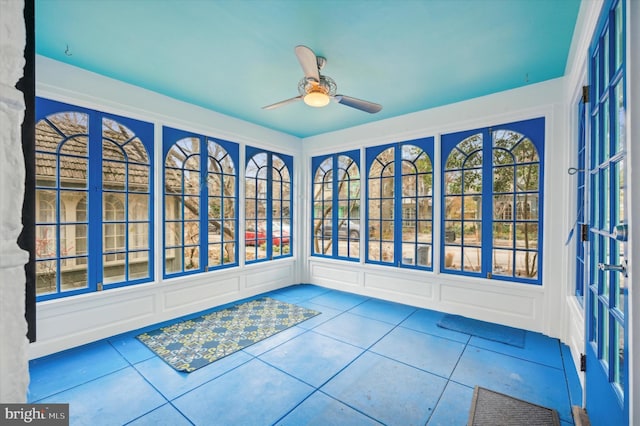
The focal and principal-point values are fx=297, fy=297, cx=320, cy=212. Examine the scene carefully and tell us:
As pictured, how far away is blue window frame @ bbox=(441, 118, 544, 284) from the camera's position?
12.1 ft

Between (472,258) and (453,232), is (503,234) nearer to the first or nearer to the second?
(472,258)

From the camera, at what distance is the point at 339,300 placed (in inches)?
191

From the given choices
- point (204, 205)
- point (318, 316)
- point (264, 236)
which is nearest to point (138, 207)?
point (204, 205)

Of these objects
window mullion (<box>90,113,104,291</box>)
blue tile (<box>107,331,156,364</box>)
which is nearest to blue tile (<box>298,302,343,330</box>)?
blue tile (<box>107,331,156,364</box>)

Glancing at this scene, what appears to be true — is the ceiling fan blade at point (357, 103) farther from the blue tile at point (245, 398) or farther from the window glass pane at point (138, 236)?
the window glass pane at point (138, 236)

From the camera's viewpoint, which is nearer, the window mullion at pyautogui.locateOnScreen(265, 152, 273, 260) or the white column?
the white column

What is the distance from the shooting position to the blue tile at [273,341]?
3145 mm

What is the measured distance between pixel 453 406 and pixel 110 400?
267cm

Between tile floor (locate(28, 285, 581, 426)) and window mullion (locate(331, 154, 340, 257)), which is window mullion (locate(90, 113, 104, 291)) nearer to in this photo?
tile floor (locate(28, 285, 581, 426))

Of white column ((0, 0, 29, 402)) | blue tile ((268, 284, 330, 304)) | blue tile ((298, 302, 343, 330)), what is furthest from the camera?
blue tile ((268, 284, 330, 304))

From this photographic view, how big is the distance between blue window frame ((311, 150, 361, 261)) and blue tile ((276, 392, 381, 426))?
312 cm

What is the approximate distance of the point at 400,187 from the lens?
4.77 meters

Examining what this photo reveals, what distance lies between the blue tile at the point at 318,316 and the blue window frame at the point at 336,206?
119 cm

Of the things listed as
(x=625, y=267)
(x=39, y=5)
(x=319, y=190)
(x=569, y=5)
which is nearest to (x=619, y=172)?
(x=625, y=267)
